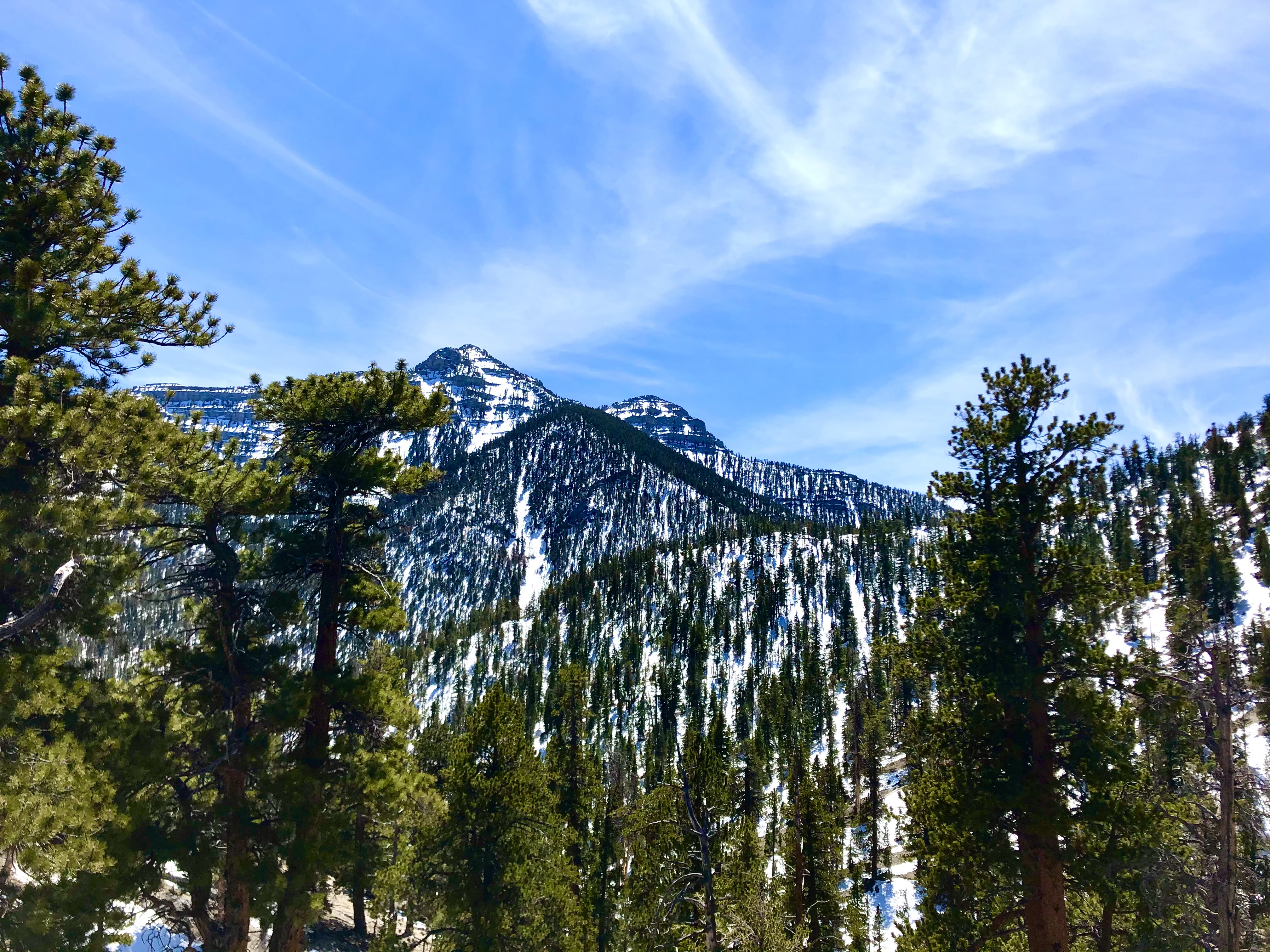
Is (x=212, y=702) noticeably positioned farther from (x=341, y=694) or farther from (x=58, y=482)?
(x=58, y=482)

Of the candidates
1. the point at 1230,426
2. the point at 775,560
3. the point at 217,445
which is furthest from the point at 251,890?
the point at 1230,426

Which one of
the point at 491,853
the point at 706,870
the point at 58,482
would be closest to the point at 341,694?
the point at 58,482

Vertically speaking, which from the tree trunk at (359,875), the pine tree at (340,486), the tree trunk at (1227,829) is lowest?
the tree trunk at (359,875)

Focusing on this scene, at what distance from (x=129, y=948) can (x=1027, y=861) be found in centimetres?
2247

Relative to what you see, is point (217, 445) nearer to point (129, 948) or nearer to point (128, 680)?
point (128, 680)

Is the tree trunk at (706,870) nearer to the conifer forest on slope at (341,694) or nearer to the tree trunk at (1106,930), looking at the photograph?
the conifer forest on slope at (341,694)

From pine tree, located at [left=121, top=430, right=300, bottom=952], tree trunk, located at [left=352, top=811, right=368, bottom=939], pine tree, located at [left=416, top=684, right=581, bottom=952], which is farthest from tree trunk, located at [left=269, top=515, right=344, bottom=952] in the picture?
pine tree, located at [left=416, top=684, right=581, bottom=952]

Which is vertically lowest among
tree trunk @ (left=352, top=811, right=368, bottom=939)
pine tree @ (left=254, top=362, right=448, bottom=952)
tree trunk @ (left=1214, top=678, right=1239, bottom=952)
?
tree trunk @ (left=352, top=811, right=368, bottom=939)

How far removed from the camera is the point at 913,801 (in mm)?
14805

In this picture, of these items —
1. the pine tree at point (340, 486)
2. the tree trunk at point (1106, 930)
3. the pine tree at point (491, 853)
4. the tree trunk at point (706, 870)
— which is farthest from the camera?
the pine tree at point (491, 853)

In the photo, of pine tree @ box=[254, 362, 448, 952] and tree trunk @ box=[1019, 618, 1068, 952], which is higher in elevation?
pine tree @ box=[254, 362, 448, 952]

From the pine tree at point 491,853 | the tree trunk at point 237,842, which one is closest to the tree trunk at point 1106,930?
the pine tree at point 491,853

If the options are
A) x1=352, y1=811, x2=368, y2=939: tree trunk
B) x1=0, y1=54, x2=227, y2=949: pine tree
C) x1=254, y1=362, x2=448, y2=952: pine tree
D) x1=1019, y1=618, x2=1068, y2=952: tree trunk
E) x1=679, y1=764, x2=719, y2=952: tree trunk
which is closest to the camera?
x1=0, y1=54, x2=227, y2=949: pine tree

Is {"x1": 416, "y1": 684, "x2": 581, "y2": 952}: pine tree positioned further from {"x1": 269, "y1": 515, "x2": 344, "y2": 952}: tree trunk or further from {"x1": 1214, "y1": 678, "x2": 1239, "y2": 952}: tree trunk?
{"x1": 1214, "y1": 678, "x2": 1239, "y2": 952}: tree trunk
